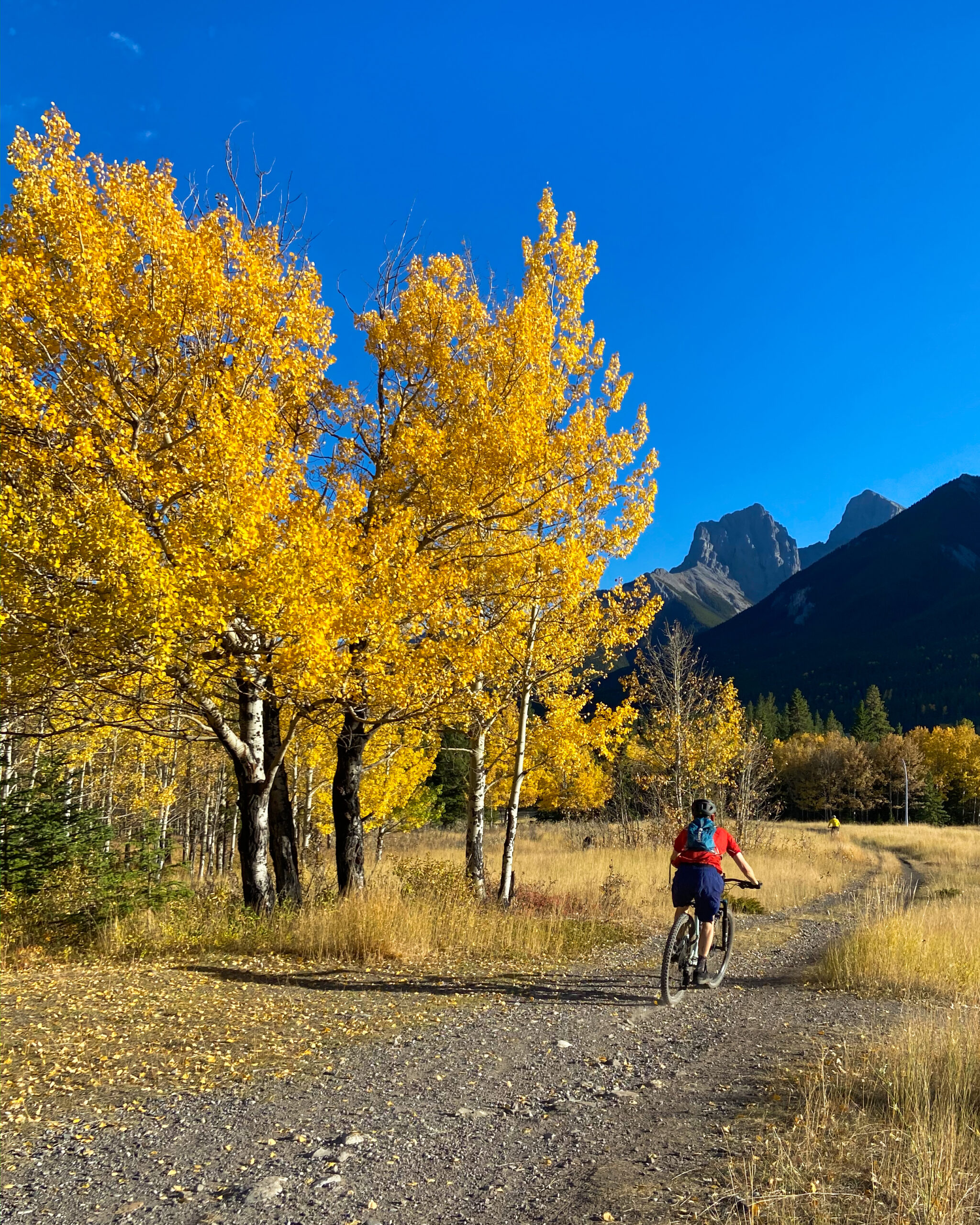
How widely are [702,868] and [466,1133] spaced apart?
128 inches

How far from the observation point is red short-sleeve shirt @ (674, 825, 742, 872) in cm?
623

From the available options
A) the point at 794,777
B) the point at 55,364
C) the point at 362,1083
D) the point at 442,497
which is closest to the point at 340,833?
the point at 442,497

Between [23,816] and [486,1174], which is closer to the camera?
[486,1174]

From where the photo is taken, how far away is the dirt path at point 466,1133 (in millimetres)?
2980

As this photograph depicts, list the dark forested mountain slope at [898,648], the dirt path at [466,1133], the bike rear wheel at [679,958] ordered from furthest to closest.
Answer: the dark forested mountain slope at [898,648], the bike rear wheel at [679,958], the dirt path at [466,1133]

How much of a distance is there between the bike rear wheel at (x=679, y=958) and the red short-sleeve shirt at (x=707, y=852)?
494 mm

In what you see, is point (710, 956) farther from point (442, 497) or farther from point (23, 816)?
point (23, 816)

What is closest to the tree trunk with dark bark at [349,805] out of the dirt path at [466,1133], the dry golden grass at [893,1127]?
the dirt path at [466,1133]

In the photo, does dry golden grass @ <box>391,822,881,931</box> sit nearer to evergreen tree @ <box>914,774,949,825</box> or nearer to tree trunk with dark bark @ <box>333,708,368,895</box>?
tree trunk with dark bark @ <box>333,708,368,895</box>

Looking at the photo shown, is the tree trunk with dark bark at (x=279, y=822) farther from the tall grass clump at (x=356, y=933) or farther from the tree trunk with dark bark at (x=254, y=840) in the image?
the tall grass clump at (x=356, y=933)

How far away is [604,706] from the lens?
1202 centimetres

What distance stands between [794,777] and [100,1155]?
76971 millimetres

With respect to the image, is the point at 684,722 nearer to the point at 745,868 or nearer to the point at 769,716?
the point at 745,868

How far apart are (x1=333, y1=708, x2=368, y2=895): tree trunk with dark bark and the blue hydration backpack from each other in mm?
Result: 5166
